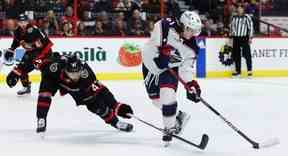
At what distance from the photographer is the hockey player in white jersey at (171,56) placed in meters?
4.68

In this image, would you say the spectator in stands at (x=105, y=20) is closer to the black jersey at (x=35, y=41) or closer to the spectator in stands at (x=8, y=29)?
the spectator in stands at (x=8, y=29)

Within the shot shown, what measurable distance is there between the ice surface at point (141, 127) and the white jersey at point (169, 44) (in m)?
0.53

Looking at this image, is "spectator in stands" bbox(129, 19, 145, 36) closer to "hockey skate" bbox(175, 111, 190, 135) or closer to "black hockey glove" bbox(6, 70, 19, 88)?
"black hockey glove" bbox(6, 70, 19, 88)

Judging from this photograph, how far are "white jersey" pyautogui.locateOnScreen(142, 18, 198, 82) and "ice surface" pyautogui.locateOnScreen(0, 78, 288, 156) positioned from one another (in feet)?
1.73

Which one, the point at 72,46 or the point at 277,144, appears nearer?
the point at 277,144

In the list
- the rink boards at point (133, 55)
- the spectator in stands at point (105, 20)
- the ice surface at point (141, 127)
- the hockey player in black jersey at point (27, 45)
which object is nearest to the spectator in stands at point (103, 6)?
the spectator in stands at point (105, 20)

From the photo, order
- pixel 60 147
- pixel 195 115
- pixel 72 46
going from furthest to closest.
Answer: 1. pixel 72 46
2. pixel 195 115
3. pixel 60 147

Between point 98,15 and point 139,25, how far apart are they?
0.65m

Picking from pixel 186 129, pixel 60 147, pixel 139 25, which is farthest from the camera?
pixel 139 25

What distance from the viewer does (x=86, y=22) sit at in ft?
33.2

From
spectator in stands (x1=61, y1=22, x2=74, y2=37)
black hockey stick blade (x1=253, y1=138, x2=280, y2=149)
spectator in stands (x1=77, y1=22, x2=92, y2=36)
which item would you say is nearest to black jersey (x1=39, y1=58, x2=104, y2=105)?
black hockey stick blade (x1=253, y1=138, x2=280, y2=149)

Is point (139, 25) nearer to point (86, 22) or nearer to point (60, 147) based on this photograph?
point (86, 22)

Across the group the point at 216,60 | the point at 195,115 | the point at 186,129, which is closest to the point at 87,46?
the point at 216,60

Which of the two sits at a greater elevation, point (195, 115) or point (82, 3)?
point (82, 3)
